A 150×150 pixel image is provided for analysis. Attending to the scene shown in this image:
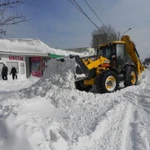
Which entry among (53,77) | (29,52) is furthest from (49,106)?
(29,52)

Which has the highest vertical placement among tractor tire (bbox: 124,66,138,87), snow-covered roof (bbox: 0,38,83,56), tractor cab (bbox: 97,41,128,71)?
snow-covered roof (bbox: 0,38,83,56)

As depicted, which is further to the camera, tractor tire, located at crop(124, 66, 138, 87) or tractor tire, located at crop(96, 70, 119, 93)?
tractor tire, located at crop(124, 66, 138, 87)

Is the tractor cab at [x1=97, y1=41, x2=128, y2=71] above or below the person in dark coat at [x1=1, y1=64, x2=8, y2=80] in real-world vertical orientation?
above

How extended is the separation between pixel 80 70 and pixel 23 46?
16.9 meters

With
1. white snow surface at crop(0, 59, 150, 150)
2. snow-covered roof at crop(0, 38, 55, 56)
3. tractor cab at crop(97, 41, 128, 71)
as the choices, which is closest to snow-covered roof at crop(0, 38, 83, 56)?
snow-covered roof at crop(0, 38, 55, 56)

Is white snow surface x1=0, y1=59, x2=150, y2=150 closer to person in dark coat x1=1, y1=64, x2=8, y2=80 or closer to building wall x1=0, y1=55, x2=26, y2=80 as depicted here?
person in dark coat x1=1, y1=64, x2=8, y2=80

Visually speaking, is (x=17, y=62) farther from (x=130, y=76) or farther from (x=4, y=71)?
(x=130, y=76)

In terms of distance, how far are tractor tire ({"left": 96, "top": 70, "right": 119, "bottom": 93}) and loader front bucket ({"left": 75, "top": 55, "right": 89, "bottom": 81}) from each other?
0.71m

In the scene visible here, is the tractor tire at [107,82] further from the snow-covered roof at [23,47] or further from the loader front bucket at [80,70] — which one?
the snow-covered roof at [23,47]

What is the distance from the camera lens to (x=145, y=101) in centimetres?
684

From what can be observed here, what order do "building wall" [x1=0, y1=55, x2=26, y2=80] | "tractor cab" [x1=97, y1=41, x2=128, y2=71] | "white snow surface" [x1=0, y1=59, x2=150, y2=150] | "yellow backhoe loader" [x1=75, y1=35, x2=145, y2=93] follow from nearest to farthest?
"white snow surface" [x1=0, y1=59, x2=150, y2=150] < "yellow backhoe loader" [x1=75, y1=35, x2=145, y2=93] < "tractor cab" [x1=97, y1=41, x2=128, y2=71] < "building wall" [x1=0, y1=55, x2=26, y2=80]

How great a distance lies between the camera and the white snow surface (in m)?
3.85

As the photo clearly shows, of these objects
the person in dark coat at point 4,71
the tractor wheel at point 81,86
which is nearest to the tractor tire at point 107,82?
the tractor wheel at point 81,86

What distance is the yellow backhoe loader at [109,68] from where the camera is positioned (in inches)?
347
